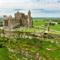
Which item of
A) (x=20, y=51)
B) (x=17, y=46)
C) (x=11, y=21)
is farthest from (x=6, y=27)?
(x=20, y=51)

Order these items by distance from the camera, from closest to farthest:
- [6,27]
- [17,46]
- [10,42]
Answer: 1. [17,46]
2. [10,42]
3. [6,27]

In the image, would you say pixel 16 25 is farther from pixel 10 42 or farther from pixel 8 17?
pixel 10 42

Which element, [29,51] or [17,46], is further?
[17,46]

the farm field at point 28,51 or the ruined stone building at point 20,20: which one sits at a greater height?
the farm field at point 28,51

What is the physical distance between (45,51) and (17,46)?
6422mm

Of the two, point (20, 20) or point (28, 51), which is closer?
point (28, 51)

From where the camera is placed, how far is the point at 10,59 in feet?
129

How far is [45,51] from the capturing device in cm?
4612

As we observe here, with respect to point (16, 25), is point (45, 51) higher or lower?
higher

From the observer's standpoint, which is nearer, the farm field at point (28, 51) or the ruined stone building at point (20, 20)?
the farm field at point (28, 51)

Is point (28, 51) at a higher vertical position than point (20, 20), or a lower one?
higher

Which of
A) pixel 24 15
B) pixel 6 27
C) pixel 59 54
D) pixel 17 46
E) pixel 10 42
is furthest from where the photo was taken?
pixel 24 15

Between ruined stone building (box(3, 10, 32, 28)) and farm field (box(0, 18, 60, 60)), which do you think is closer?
farm field (box(0, 18, 60, 60))

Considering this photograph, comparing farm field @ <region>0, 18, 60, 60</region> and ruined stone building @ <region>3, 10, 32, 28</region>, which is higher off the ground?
farm field @ <region>0, 18, 60, 60</region>
